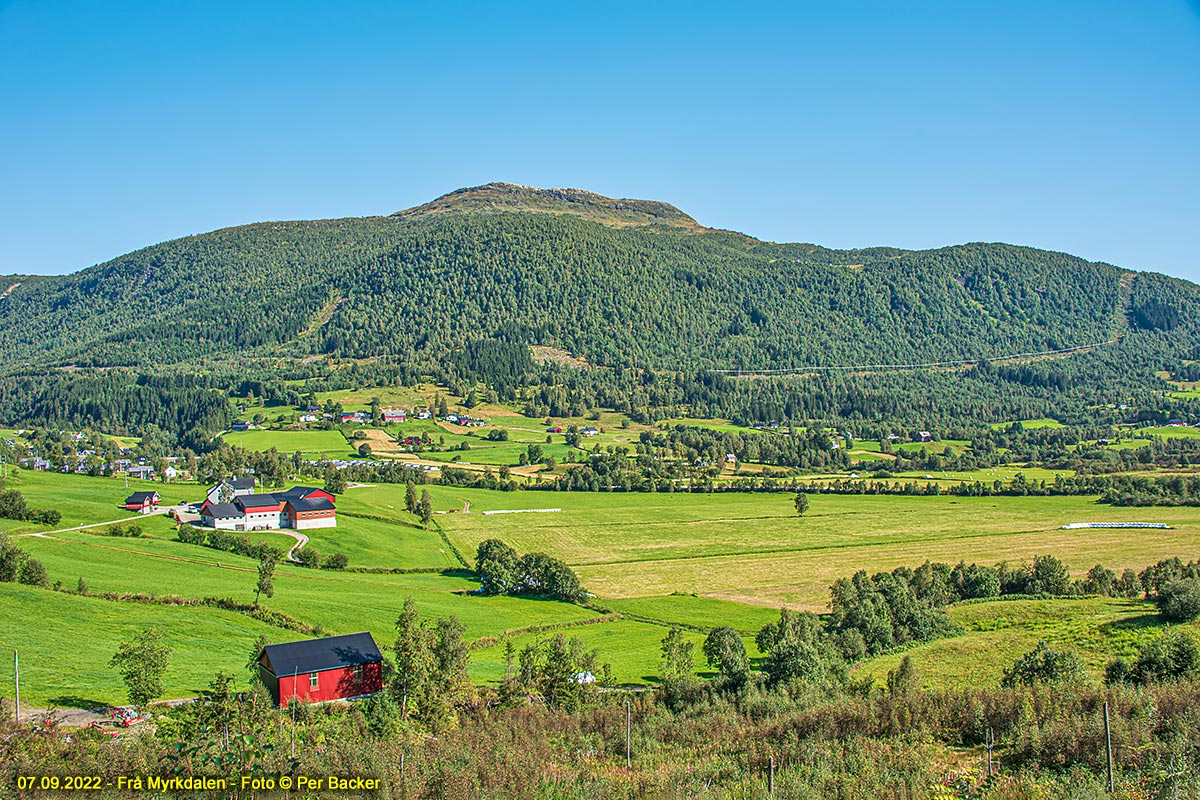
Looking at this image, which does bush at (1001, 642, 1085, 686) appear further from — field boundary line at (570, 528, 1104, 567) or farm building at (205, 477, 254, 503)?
farm building at (205, 477, 254, 503)

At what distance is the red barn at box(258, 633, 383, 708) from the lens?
130 ft

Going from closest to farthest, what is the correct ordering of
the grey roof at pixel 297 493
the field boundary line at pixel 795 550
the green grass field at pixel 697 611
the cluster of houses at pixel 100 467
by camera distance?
the green grass field at pixel 697 611 < the field boundary line at pixel 795 550 < the grey roof at pixel 297 493 < the cluster of houses at pixel 100 467

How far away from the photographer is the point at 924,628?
2010 inches

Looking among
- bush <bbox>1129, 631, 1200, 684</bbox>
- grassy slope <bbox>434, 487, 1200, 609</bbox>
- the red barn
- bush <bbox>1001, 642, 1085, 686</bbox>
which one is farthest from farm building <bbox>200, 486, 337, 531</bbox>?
bush <bbox>1129, 631, 1200, 684</bbox>

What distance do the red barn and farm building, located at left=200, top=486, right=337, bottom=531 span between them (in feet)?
126

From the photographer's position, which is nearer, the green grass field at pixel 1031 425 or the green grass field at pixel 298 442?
the green grass field at pixel 298 442

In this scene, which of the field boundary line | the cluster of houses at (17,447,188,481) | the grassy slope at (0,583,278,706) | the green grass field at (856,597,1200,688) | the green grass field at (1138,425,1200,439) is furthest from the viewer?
the green grass field at (1138,425,1200,439)

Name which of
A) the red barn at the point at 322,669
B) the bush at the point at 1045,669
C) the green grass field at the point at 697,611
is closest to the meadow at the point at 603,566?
the green grass field at the point at 697,611

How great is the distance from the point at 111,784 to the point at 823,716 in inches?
Answer: 764

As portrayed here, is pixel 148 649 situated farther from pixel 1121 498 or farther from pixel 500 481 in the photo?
pixel 1121 498

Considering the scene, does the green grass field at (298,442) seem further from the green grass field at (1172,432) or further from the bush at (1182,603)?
the green grass field at (1172,432)

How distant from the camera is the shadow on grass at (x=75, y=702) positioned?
34625mm

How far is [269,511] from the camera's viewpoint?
79.3m

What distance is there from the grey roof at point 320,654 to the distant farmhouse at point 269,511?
3793cm
